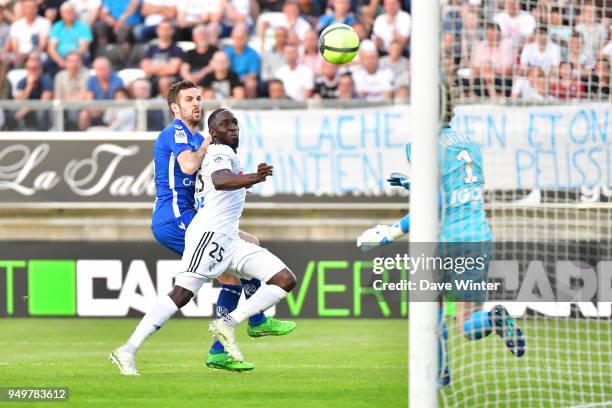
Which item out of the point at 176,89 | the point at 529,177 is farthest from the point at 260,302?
the point at 529,177

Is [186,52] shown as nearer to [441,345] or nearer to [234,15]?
[234,15]

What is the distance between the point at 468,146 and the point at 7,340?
563cm

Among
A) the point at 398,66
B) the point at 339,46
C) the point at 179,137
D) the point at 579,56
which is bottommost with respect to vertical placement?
the point at 179,137

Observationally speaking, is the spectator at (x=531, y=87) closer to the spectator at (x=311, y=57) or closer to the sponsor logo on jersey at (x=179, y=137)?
the sponsor logo on jersey at (x=179, y=137)

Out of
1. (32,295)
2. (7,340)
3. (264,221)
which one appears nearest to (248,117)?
(264,221)

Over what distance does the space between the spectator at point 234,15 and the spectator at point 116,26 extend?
120 cm

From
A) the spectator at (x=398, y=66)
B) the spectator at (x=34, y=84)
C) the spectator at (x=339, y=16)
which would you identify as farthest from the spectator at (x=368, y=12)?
the spectator at (x=34, y=84)

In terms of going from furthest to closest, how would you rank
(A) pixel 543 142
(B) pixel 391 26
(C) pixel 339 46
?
(B) pixel 391 26
(A) pixel 543 142
(C) pixel 339 46

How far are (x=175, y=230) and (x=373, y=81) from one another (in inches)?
265

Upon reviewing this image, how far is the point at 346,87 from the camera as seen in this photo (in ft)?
48.2

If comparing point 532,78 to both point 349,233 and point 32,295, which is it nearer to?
point 349,233

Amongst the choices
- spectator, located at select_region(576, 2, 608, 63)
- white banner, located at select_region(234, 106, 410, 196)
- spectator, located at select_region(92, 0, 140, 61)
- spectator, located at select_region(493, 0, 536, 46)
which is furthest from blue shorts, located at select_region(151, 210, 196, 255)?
spectator, located at select_region(92, 0, 140, 61)

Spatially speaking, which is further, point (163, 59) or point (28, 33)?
point (28, 33)

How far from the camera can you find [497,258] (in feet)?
38.5
